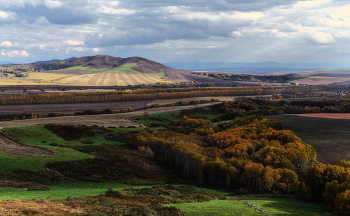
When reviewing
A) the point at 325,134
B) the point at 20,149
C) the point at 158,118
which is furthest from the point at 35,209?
the point at 158,118

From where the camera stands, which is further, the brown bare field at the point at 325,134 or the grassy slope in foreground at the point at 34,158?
the brown bare field at the point at 325,134

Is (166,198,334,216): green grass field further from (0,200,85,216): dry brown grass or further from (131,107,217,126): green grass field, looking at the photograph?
(131,107,217,126): green grass field

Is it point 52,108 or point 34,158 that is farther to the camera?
point 52,108

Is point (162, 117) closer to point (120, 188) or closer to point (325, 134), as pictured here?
point (325, 134)

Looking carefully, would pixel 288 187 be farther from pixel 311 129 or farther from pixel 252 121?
pixel 252 121

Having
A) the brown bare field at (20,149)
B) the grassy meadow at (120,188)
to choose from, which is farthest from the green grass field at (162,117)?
the brown bare field at (20,149)

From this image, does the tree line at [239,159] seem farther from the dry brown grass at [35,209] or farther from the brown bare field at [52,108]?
the brown bare field at [52,108]

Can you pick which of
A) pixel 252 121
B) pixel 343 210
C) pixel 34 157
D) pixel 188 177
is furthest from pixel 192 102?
pixel 343 210
